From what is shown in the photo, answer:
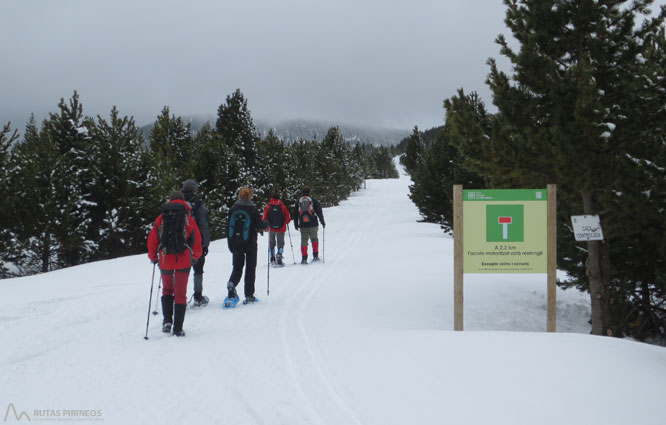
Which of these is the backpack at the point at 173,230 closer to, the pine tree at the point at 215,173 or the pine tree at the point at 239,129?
the pine tree at the point at 215,173

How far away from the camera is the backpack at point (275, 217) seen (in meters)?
11.7

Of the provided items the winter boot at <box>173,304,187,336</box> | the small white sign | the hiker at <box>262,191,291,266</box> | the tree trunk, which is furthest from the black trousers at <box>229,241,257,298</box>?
the tree trunk

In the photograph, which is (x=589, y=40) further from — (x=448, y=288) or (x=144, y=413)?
(x=144, y=413)

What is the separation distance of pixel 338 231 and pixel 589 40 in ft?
55.9

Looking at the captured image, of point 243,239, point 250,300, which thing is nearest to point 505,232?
point 243,239

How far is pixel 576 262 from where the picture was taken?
8.70 metres

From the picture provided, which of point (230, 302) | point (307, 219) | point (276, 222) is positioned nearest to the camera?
point (230, 302)

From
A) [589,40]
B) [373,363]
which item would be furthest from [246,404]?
[589,40]

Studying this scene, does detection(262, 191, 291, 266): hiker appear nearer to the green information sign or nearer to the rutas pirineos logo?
the green information sign

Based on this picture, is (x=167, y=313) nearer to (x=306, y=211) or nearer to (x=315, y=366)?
(x=315, y=366)

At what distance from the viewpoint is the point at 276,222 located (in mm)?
11773

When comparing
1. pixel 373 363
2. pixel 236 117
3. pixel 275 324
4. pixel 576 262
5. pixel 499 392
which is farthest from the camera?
pixel 236 117

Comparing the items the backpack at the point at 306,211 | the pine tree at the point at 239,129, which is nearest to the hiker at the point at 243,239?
the backpack at the point at 306,211

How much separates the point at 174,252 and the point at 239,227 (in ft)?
6.24
